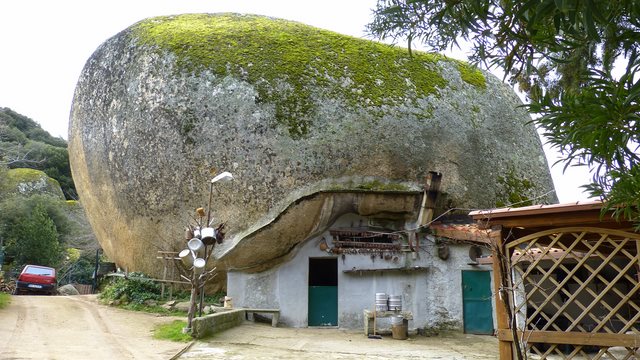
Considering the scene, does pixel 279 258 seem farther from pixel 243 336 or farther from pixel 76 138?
pixel 76 138

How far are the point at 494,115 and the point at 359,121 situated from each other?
5.24 meters

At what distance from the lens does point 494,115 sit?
54.1ft

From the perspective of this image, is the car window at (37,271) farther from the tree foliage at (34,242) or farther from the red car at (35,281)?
the tree foliage at (34,242)

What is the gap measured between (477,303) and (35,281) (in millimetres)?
16508

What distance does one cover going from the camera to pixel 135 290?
14.6 meters

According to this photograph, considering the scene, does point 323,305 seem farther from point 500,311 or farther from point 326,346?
point 500,311

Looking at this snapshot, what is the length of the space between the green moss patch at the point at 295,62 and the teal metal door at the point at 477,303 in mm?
5526

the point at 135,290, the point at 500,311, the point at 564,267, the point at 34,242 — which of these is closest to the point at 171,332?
the point at 135,290

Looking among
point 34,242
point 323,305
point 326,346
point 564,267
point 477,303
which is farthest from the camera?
point 34,242

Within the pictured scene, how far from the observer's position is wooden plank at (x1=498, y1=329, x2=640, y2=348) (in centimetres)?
530

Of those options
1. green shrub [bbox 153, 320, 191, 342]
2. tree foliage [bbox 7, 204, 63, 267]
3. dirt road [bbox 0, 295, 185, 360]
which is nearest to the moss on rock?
green shrub [bbox 153, 320, 191, 342]

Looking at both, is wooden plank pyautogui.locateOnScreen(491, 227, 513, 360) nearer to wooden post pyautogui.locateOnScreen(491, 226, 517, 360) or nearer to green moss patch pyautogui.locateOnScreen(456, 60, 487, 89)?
wooden post pyautogui.locateOnScreen(491, 226, 517, 360)

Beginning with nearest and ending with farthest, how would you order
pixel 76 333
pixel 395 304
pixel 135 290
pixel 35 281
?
pixel 76 333, pixel 395 304, pixel 135 290, pixel 35 281

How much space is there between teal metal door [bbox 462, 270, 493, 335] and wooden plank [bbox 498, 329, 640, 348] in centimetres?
821
